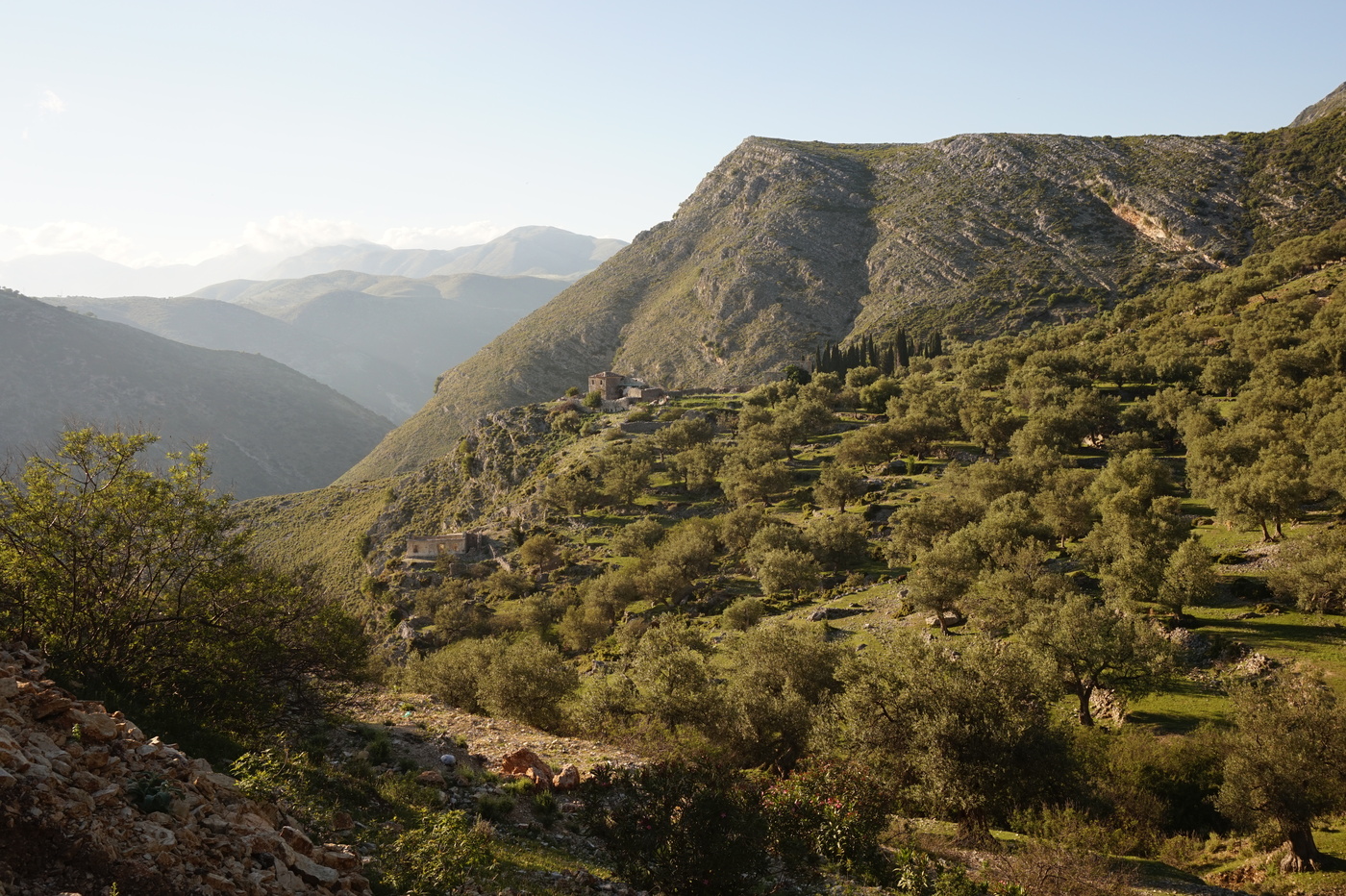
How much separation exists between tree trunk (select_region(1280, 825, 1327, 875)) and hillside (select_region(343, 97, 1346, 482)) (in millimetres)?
130167

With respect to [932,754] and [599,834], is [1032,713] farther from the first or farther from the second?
[599,834]

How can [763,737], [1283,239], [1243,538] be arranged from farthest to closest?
[1283,239]
[1243,538]
[763,737]

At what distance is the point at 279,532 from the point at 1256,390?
137 metres

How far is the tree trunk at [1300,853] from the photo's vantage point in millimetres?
20531

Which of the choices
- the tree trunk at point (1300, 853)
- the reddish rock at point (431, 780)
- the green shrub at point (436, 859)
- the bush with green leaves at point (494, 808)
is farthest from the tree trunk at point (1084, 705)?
the green shrub at point (436, 859)

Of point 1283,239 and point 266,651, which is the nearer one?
point 266,651

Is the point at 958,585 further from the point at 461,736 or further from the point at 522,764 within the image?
the point at 461,736

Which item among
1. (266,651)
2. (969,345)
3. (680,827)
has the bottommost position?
(680,827)

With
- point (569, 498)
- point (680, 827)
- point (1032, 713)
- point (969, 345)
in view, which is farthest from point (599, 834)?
point (969, 345)

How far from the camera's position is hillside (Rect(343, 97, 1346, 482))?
469 feet

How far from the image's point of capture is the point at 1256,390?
216ft

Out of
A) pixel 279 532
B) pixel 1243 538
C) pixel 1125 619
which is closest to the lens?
pixel 1125 619

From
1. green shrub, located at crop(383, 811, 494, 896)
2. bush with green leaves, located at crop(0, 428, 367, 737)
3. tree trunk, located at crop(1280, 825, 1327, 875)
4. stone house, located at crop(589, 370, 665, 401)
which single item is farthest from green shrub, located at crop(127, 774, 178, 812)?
stone house, located at crop(589, 370, 665, 401)

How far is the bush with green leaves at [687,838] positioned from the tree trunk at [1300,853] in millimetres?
17275
